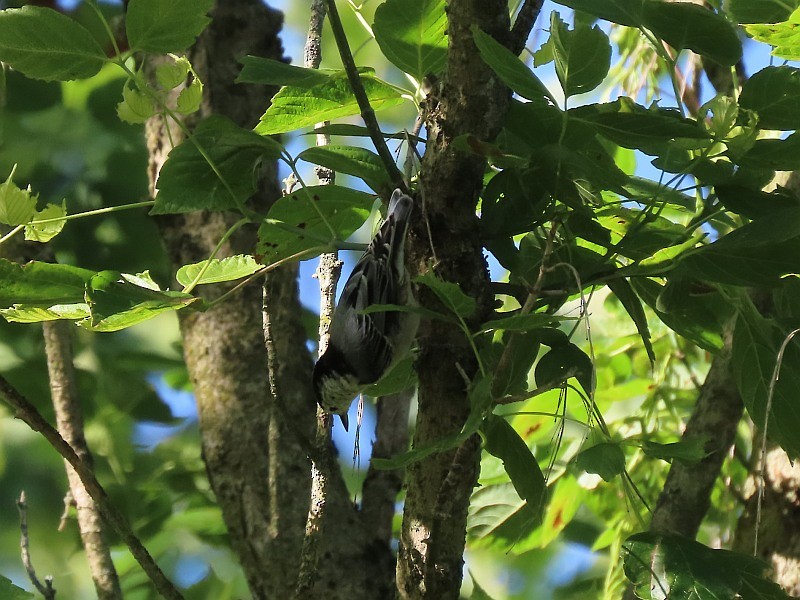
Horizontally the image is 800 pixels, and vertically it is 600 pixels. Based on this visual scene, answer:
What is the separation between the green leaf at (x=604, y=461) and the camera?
76 centimetres

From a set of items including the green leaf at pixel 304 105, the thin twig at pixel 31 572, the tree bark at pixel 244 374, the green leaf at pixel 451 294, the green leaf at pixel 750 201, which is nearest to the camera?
the green leaf at pixel 451 294

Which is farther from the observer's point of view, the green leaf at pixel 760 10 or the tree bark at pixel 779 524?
the tree bark at pixel 779 524

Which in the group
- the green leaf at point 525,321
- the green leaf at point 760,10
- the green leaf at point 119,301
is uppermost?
the green leaf at point 760,10

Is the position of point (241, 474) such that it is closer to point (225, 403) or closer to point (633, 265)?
point (225, 403)

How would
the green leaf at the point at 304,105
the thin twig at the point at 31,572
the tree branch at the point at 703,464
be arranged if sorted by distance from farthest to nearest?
1. the tree branch at the point at 703,464
2. the thin twig at the point at 31,572
3. the green leaf at the point at 304,105

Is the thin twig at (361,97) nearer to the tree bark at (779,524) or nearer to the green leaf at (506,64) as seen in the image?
the green leaf at (506,64)

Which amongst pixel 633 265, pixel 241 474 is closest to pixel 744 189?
pixel 633 265

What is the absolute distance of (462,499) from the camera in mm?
869

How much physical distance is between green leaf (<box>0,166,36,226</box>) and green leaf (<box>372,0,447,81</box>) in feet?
1.23

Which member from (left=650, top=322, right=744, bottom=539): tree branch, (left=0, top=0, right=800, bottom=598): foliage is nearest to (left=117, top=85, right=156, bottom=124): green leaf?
(left=0, top=0, right=800, bottom=598): foliage

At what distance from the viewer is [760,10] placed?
874 millimetres

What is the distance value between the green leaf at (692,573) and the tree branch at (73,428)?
2.63 ft

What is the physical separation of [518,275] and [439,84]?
0.71 feet

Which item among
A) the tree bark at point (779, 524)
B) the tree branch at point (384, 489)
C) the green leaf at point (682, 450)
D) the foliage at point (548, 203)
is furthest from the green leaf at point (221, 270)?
the tree bark at point (779, 524)
